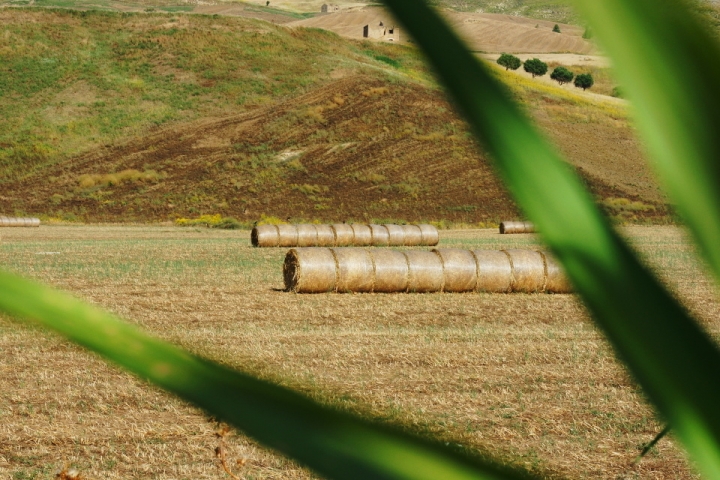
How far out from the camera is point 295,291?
47.6 ft

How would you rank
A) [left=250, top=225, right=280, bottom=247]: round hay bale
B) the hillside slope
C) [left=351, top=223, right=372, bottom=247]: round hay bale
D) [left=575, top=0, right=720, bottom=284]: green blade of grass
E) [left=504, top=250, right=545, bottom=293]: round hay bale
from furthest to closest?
the hillside slope, [left=351, top=223, right=372, bottom=247]: round hay bale, [left=250, top=225, right=280, bottom=247]: round hay bale, [left=504, top=250, right=545, bottom=293]: round hay bale, [left=575, top=0, right=720, bottom=284]: green blade of grass

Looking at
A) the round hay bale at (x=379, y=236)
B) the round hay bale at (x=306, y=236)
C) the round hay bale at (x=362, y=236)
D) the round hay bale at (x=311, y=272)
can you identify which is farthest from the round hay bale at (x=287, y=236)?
the round hay bale at (x=311, y=272)

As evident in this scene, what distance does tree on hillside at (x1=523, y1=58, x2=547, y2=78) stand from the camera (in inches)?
3615

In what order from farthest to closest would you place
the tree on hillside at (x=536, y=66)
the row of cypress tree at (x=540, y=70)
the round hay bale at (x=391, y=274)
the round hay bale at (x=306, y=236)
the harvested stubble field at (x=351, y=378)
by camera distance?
the tree on hillside at (x=536, y=66), the row of cypress tree at (x=540, y=70), the round hay bale at (x=306, y=236), the round hay bale at (x=391, y=274), the harvested stubble field at (x=351, y=378)

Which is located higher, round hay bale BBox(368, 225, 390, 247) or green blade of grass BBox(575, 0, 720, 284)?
green blade of grass BBox(575, 0, 720, 284)

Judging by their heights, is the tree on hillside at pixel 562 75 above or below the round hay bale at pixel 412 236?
below

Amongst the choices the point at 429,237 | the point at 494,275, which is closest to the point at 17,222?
the point at 429,237

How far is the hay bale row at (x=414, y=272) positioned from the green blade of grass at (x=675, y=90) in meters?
14.0

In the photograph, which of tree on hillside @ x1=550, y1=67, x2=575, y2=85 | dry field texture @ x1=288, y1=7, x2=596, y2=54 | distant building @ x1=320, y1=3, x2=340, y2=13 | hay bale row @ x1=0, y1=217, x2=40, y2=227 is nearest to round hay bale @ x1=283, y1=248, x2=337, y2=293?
hay bale row @ x1=0, y1=217, x2=40, y2=227

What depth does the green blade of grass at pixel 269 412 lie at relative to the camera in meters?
0.39

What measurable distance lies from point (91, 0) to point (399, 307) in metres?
113

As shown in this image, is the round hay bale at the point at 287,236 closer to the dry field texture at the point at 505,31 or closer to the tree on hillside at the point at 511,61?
the tree on hillside at the point at 511,61

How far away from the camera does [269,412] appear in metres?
0.39

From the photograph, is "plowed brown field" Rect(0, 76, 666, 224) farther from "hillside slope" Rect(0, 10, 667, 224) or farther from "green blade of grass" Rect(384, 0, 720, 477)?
"green blade of grass" Rect(384, 0, 720, 477)
